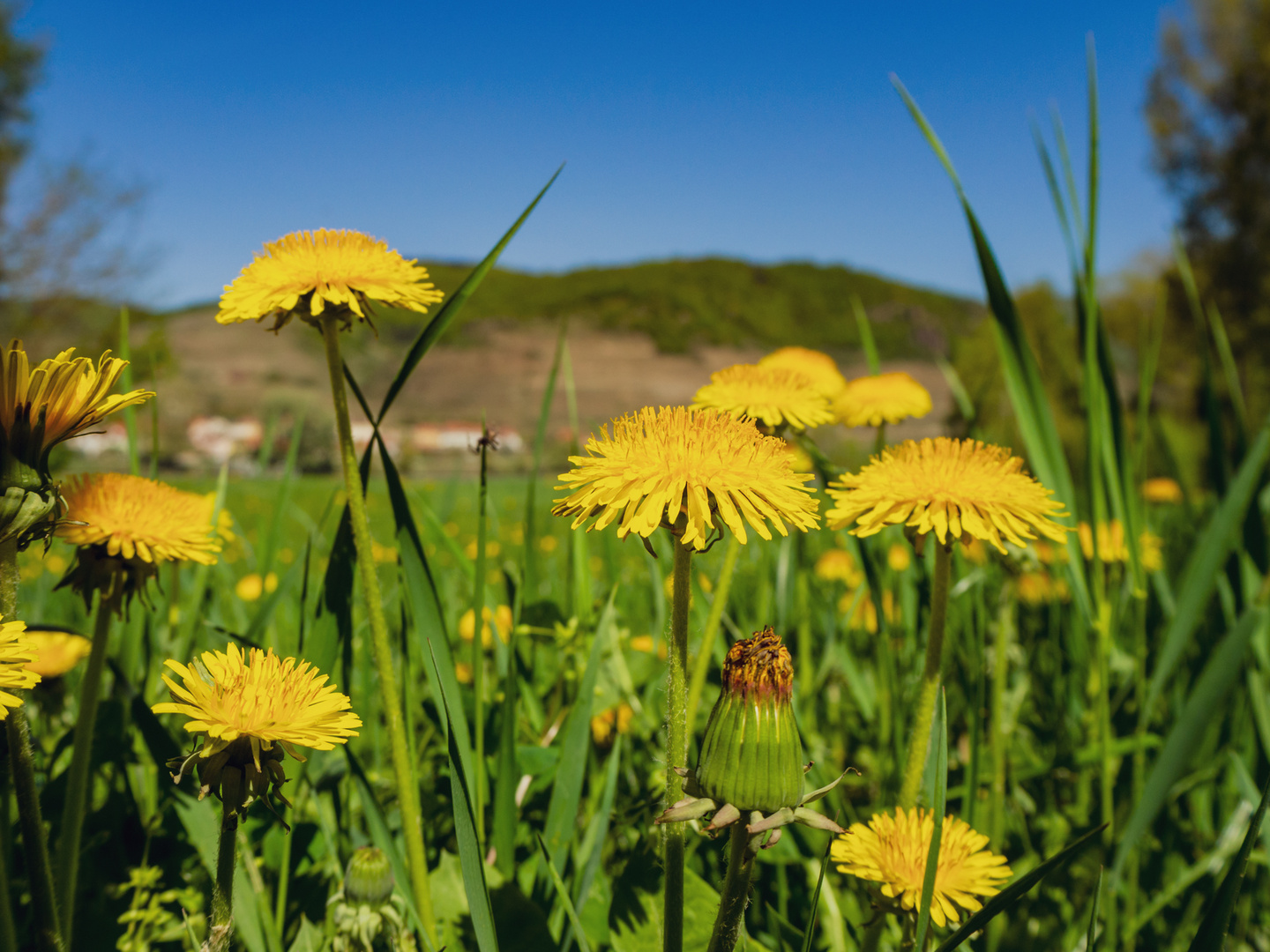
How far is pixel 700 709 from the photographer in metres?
1.23

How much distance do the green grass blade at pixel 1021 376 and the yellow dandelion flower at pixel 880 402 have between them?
4.9 inches

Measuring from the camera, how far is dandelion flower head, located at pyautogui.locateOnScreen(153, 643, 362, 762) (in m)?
0.44

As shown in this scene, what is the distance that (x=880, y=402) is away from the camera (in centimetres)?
105

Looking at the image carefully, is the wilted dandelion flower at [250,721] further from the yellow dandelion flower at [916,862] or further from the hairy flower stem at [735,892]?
the yellow dandelion flower at [916,862]

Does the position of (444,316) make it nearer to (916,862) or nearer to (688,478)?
(688,478)

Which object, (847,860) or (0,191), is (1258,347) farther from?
(0,191)

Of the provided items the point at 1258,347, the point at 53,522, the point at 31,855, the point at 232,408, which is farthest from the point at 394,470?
the point at 232,408

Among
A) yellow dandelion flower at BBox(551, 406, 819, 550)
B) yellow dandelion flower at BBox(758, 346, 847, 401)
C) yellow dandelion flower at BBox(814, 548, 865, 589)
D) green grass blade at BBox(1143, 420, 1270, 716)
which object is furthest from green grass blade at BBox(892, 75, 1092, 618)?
yellow dandelion flower at BBox(814, 548, 865, 589)

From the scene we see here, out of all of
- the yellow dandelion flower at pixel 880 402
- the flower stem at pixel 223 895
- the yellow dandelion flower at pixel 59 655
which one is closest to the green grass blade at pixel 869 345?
the yellow dandelion flower at pixel 880 402

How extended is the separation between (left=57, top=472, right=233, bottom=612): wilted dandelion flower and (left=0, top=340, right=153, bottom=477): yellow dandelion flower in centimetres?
17

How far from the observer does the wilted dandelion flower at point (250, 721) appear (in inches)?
17.4

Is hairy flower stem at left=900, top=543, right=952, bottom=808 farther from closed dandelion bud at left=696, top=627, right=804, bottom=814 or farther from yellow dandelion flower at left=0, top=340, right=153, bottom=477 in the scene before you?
yellow dandelion flower at left=0, top=340, right=153, bottom=477

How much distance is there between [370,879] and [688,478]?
40cm

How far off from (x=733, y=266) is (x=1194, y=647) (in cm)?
3030
